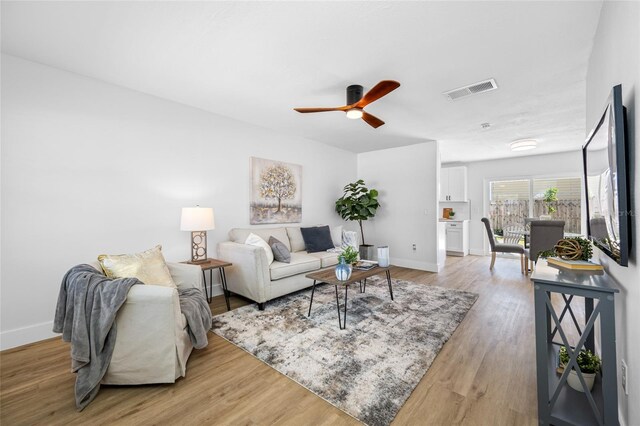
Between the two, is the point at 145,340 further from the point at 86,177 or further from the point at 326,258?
the point at 326,258

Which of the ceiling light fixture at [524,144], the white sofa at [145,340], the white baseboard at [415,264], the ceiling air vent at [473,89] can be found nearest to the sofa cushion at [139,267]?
the white sofa at [145,340]

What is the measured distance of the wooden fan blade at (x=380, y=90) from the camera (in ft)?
7.16

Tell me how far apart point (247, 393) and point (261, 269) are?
4.75 ft

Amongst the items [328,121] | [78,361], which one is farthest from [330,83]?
[78,361]

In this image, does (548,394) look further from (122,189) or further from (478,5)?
(122,189)

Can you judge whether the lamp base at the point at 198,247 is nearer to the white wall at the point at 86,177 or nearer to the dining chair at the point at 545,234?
the white wall at the point at 86,177

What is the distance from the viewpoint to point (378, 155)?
234 inches

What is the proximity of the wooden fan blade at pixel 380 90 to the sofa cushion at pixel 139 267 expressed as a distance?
236 centimetres

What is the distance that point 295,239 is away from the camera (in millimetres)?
4410

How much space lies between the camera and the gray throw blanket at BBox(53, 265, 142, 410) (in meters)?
1.65

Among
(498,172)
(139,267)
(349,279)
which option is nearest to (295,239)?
(349,279)

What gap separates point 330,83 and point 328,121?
1.28 metres

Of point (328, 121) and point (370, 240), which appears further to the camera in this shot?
point (370, 240)

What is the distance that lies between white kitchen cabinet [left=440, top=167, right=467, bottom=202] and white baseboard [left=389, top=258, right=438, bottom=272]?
2.81 meters
